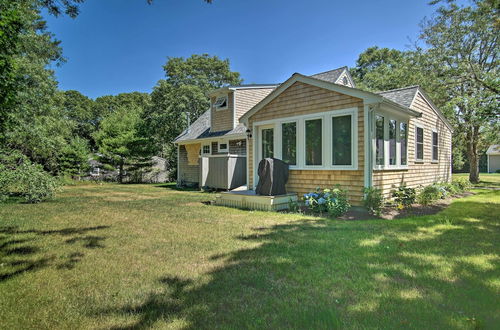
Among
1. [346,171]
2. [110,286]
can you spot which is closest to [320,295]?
[110,286]

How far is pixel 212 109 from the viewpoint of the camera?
51.2 feet

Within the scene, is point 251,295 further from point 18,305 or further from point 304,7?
point 304,7

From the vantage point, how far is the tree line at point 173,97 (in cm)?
1045

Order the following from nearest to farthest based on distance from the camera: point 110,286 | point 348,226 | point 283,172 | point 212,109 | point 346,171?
point 110,286, point 348,226, point 346,171, point 283,172, point 212,109

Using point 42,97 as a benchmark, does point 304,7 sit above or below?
above

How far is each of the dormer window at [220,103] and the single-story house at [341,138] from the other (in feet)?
12.9

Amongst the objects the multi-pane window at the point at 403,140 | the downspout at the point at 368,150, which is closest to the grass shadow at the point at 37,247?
the downspout at the point at 368,150

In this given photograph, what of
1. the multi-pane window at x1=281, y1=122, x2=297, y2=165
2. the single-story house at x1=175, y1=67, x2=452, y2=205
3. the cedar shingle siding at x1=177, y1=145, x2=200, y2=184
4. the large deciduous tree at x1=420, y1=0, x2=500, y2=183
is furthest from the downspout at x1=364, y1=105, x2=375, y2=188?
the large deciduous tree at x1=420, y1=0, x2=500, y2=183

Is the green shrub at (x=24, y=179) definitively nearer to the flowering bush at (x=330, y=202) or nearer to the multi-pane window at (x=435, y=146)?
the flowering bush at (x=330, y=202)

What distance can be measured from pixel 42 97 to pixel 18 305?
52.3 ft

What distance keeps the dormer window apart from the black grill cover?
311 inches

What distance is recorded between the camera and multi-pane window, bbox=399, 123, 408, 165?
29.1 feet

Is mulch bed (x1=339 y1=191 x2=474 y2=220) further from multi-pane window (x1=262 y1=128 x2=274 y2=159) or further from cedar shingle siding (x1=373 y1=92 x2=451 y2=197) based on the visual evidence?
multi-pane window (x1=262 y1=128 x2=274 y2=159)

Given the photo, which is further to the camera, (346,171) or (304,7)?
(304,7)
